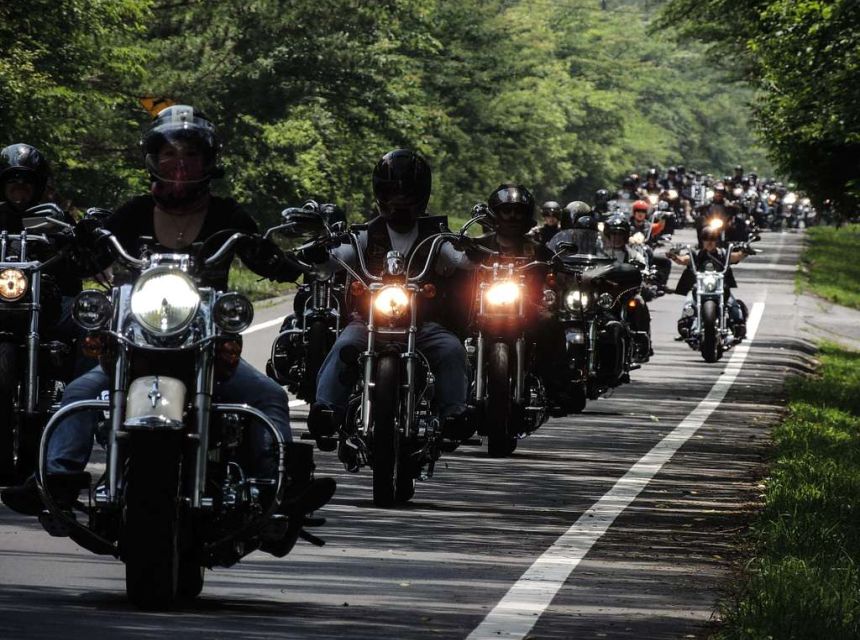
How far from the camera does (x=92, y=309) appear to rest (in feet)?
28.6

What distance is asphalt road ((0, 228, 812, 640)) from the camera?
Answer: 8.64 meters

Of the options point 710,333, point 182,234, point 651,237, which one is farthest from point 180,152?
point 651,237

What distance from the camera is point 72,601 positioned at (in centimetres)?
899

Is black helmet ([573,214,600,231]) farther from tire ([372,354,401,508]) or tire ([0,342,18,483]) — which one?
tire ([0,342,18,483])

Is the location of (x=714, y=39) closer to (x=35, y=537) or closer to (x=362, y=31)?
(x=362, y=31)

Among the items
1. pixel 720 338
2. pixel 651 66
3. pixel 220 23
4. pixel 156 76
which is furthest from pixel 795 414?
pixel 651 66

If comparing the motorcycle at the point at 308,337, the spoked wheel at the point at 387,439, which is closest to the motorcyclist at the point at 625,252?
the motorcycle at the point at 308,337

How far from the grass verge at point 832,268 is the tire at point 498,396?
33702 mm

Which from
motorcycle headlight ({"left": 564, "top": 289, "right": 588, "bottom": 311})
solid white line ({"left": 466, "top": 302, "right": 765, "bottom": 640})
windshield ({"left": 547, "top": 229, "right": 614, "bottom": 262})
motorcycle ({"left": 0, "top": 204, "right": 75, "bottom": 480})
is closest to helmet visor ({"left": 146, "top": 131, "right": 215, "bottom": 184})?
solid white line ({"left": 466, "top": 302, "right": 765, "bottom": 640})

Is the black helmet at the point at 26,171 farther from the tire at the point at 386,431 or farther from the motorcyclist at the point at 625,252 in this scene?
the motorcyclist at the point at 625,252

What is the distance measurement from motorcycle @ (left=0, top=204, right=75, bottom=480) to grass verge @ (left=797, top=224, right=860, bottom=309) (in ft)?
122

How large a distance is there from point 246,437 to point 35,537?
7.47 ft

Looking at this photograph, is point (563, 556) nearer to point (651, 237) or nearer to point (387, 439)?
point (387, 439)

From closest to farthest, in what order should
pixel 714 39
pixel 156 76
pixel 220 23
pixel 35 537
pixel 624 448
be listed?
1. pixel 35 537
2. pixel 624 448
3. pixel 156 76
4. pixel 220 23
5. pixel 714 39
